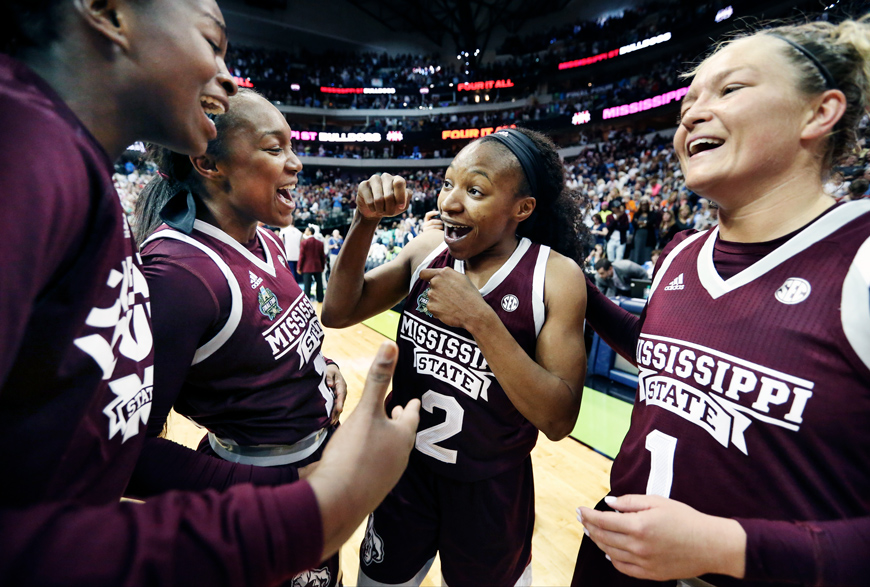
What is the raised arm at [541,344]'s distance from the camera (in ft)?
3.89

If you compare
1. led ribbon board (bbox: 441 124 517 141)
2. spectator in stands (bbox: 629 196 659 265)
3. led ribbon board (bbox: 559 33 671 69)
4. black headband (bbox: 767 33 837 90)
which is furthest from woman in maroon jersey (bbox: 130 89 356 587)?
led ribbon board (bbox: 441 124 517 141)

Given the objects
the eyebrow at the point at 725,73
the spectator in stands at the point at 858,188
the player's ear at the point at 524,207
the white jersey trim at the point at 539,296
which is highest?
the eyebrow at the point at 725,73

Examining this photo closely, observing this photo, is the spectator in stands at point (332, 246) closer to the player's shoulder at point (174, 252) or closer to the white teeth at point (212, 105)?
the player's shoulder at point (174, 252)

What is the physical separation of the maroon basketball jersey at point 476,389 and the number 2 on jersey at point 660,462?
43cm

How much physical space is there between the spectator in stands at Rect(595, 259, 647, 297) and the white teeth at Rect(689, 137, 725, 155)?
445 centimetres

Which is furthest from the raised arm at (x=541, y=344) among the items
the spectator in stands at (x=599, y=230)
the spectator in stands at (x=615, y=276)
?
the spectator in stands at (x=599, y=230)

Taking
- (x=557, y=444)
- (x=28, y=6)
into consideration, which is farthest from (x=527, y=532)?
(x=557, y=444)

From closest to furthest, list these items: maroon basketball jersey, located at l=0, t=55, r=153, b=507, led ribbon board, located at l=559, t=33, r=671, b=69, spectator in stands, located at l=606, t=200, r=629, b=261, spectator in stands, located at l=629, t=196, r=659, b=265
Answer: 1. maroon basketball jersey, located at l=0, t=55, r=153, b=507
2. spectator in stands, located at l=629, t=196, r=659, b=265
3. spectator in stands, located at l=606, t=200, r=629, b=261
4. led ribbon board, located at l=559, t=33, r=671, b=69

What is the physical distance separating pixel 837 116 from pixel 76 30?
1.42 meters

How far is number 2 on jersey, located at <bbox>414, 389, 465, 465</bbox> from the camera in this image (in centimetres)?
137

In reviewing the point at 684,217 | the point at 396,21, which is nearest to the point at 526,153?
the point at 684,217

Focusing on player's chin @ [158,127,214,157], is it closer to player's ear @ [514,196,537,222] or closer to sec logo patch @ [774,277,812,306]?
player's ear @ [514,196,537,222]

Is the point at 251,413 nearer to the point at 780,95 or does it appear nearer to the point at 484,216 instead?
the point at 484,216

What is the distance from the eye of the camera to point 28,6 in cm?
55
